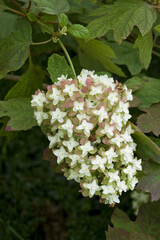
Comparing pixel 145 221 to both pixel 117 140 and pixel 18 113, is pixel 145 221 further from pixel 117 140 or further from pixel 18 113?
pixel 18 113

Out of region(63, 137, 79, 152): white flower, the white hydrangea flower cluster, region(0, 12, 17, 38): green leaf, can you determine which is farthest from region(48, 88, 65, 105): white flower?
region(0, 12, 17, 38): green leaf

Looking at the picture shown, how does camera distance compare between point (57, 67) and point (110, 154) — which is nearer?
point (110, 154)

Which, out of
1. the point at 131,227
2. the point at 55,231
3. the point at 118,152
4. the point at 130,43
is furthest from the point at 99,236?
the point at 118,152

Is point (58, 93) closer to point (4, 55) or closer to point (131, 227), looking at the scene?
point (4, 55)

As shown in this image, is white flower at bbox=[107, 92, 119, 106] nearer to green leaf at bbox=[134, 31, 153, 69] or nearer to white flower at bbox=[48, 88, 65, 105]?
white flower at bbox=[48, 88, 65, 105]

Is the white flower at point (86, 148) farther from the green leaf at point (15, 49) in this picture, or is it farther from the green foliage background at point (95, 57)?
the green leaf at point (15, 49)

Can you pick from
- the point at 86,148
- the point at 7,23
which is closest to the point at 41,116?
the point at 86,148
